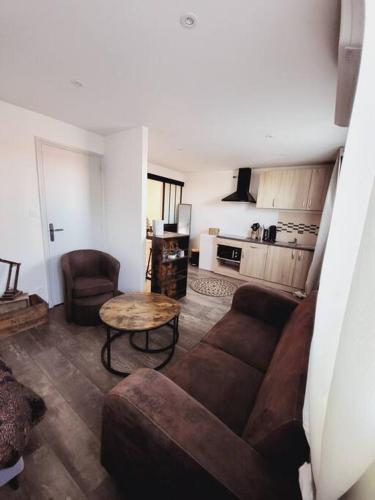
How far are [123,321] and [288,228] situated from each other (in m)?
3.80

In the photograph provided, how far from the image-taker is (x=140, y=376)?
95 cm

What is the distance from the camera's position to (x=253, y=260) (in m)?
4.12

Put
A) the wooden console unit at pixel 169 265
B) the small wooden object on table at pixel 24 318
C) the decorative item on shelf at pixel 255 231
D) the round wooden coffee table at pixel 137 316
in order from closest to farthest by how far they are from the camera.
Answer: the round wooden coffee table at pixel 137 316
the small wooden object on table at pixel 24 318
the wooden console unit at pixel 169 265
the decorative item on shelf at pixel 255 231

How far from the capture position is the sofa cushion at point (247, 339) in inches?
54.1

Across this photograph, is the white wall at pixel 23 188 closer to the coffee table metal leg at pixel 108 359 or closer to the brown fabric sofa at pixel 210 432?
the coffee table metal leg at pixel 108 359

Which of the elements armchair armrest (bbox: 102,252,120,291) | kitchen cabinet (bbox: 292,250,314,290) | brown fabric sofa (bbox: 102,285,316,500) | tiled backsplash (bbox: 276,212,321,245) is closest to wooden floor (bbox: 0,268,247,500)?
brown fabric sofa (bbox: 102,285,316,500)

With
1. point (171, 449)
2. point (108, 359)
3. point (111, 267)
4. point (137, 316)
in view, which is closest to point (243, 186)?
point (111, 267)

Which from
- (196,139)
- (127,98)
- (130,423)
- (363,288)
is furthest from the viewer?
(196,139)

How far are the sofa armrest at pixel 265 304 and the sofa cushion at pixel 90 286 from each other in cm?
156

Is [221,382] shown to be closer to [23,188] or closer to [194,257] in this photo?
[23,188]

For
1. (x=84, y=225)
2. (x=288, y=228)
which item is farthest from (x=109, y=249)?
(x=288, y=228)

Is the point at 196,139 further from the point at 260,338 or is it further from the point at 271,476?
the point at 271,476

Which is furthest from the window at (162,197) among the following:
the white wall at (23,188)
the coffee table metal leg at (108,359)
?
the coffee table metal leg at (108,359)

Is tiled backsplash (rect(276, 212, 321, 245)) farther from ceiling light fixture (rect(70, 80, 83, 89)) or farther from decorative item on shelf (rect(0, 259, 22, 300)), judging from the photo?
decorative item on shelf (rect(0, 259, 22, 300))
